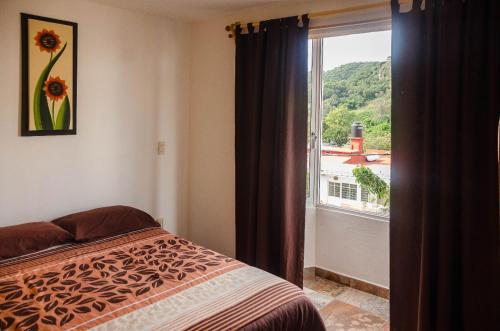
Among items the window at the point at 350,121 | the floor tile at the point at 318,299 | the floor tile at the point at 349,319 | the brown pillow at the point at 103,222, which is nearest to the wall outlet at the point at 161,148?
the brown pillow at the point at 103,222

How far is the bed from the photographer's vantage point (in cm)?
163

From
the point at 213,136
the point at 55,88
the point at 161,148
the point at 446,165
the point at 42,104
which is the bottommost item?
the point at 446,165

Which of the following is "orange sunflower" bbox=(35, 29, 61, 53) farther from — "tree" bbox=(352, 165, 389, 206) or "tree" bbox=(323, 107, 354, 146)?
"tree" bbox=(352, 165, 389, 206)

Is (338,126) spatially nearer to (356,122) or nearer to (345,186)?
(356,122)

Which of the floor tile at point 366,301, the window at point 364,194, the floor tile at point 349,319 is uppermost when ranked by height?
the window at point 364,194

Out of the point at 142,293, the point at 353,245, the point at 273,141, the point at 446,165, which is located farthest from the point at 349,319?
the point at 142,293

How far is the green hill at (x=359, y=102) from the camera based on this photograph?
110 inches

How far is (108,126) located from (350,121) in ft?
6.43

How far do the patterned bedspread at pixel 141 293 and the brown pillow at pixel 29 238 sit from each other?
0.05 metres

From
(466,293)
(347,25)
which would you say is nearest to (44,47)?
(347,25)

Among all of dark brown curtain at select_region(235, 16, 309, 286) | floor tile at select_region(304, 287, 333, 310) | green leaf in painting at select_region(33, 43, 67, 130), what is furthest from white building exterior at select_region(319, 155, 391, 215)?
green leaf in painting at select_region(33, 43, 67, 130)

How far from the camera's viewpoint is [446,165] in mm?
2076

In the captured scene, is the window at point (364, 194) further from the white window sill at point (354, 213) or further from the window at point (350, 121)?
the white window sill at point (354, 213)

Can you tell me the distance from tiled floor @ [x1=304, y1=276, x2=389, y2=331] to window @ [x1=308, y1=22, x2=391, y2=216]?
0.68m
